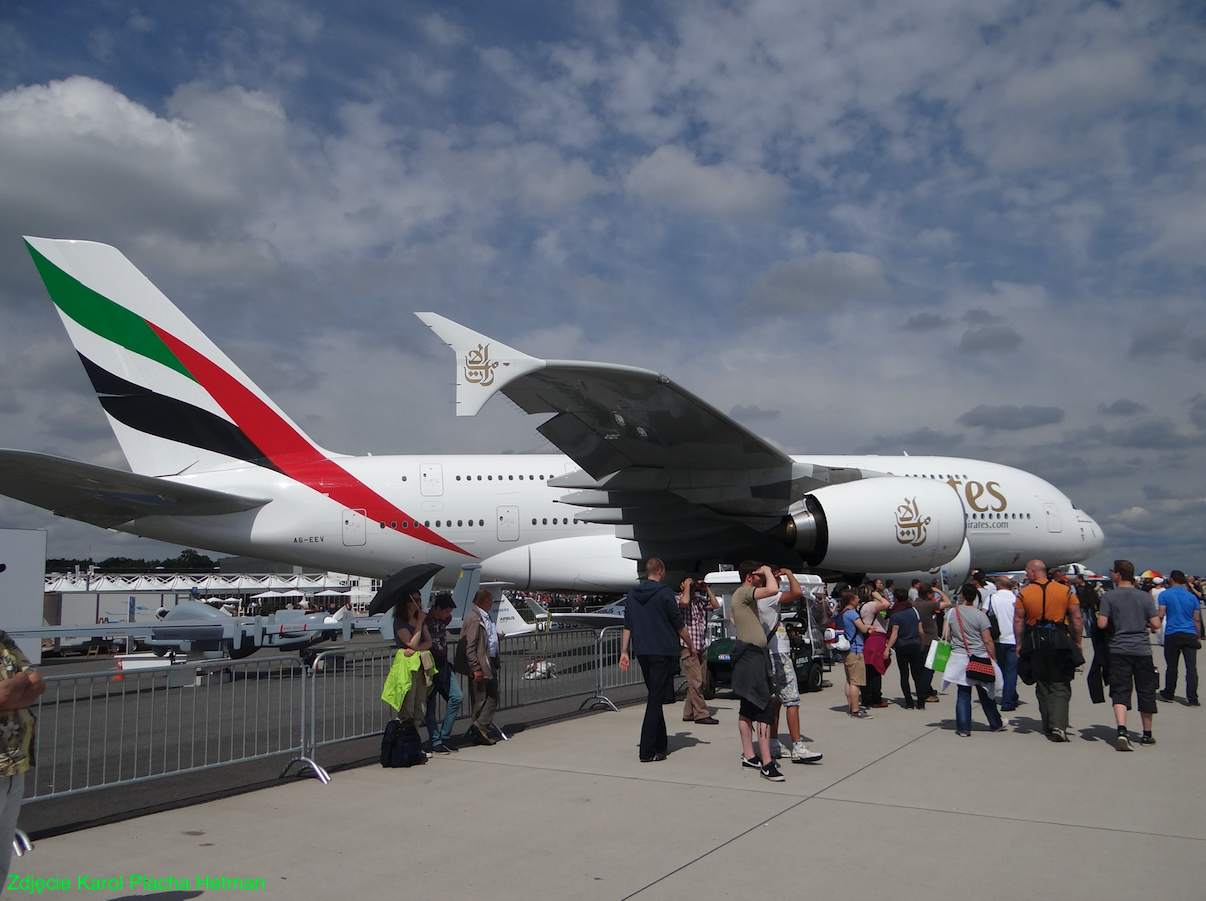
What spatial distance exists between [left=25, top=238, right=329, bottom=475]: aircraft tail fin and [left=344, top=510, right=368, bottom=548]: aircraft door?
1999 millimetres

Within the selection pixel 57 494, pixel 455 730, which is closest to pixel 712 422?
pixel 455 730

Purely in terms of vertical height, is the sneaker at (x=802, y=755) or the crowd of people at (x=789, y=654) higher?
the crowd of people at (x=789, y=654)

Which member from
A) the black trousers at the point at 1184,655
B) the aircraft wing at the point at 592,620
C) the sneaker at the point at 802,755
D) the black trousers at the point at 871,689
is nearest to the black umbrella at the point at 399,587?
the sneaker at the point at 802,755

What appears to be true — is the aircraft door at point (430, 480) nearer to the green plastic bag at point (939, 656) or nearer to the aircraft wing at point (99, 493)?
the aircraft wing at point (99, 493)

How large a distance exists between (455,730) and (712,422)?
18.7 feet

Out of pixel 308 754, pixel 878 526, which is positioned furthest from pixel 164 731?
pixel 878 526

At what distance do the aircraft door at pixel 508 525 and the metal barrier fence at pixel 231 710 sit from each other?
4.65m

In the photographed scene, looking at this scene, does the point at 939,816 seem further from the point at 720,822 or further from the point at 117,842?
the point at 117,842

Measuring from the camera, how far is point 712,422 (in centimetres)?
1202

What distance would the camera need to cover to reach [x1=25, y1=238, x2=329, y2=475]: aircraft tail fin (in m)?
15.0

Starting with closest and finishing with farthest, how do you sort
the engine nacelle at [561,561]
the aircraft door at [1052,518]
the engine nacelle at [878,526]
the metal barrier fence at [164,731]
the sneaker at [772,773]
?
the metal barrier fence at [164,731] → the sneaker at [772,773] → the engine nacelle at [878,526] → the engine nacelle at [561,561] → the aircraft door at [1052,518]

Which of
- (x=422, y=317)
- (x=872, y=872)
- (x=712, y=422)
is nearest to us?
(x=872, y=872)

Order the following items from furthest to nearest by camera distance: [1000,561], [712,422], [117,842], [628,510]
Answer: [1000,561] → [628,510] → [712,422] → [117,842]

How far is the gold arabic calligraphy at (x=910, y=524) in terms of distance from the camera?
1384 centimetres
